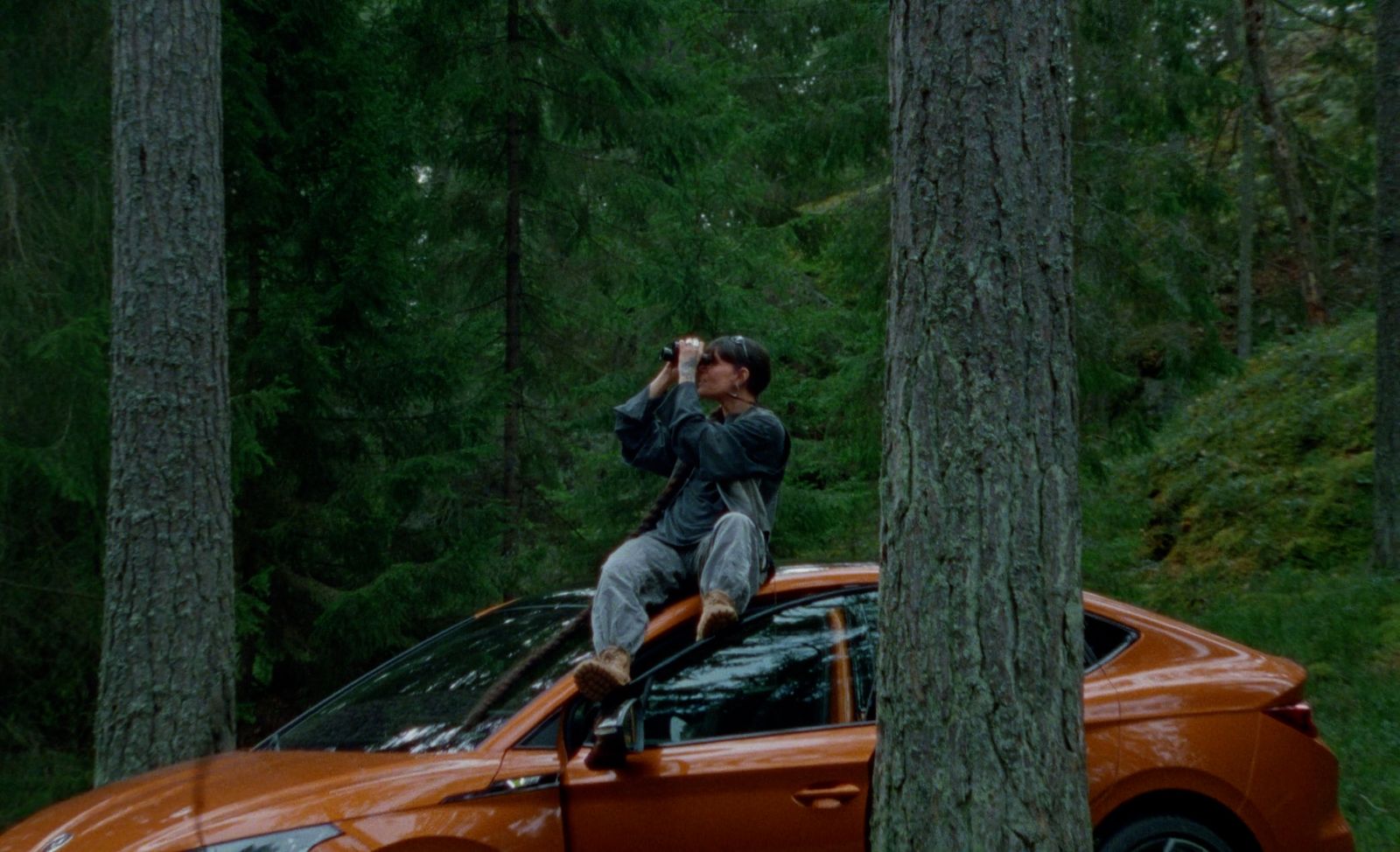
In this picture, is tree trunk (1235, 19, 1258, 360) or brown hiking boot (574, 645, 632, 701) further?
tree trunk (1235, 19, 1258, 360)

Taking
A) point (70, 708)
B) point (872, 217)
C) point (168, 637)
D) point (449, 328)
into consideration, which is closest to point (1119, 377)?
point (872, 217)

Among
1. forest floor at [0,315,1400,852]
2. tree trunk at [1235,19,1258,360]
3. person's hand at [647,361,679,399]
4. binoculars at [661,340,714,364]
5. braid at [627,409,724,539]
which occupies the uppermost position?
tree trunk at [1235,19,1258,360]

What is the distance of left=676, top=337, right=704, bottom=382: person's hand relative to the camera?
17.2 ft

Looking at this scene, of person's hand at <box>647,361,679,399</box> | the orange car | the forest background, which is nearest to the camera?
A: the orange car

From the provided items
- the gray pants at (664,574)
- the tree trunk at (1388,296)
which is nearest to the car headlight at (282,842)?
the gray pants at (664,574)

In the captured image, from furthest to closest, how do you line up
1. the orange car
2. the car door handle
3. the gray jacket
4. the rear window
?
the gray jacket, the rear window, the car door handle, the orange car

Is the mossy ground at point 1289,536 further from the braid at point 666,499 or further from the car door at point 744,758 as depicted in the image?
the braid at point 666,499

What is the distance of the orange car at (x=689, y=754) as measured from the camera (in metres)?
3.94

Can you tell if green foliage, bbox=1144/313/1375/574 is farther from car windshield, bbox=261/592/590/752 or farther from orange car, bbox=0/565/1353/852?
car windshield, bbox=261/592/590/752

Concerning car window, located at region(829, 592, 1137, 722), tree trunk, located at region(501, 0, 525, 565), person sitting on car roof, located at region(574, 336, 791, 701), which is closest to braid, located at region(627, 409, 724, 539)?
person sitting on car roof, located at region(574, 336, 791, 701)

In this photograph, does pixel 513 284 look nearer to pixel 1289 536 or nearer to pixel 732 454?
pixel 732 454

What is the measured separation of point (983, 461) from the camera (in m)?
3.47

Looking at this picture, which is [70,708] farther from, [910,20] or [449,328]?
[910,20]

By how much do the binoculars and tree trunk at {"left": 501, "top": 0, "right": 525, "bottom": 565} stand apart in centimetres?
605
